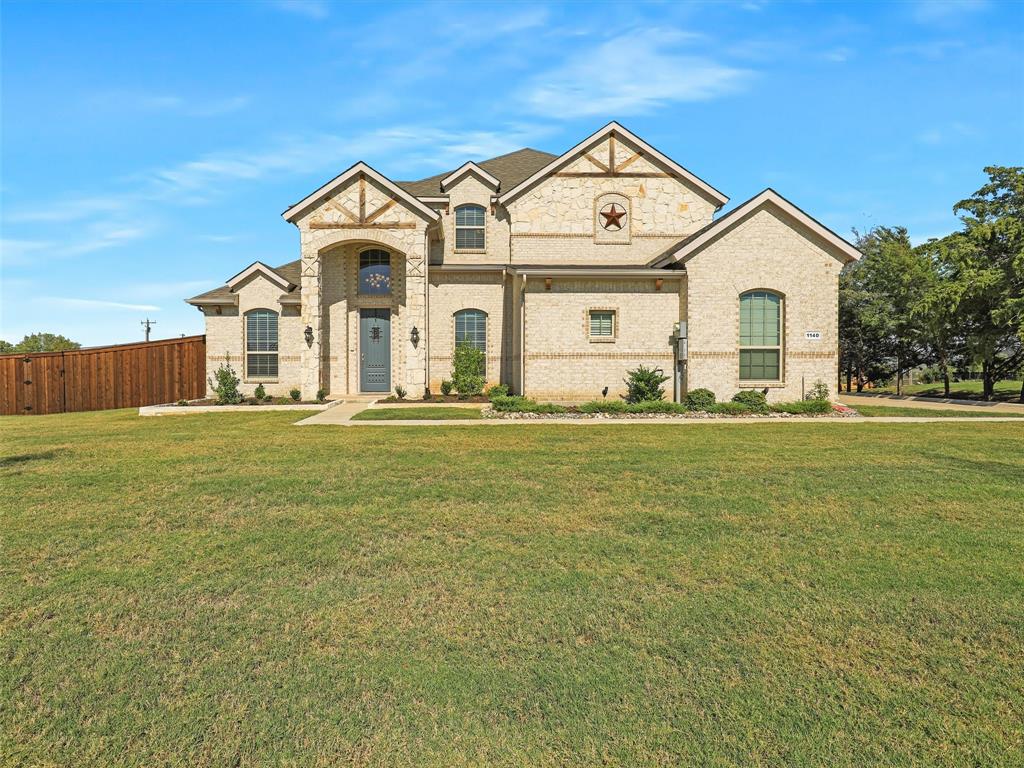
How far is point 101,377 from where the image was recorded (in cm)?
2277

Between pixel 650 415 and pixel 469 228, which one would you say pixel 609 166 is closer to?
pixel 469 228

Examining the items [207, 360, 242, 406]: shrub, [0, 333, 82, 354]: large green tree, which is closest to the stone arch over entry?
[207, 360, 242, 406]: shrub

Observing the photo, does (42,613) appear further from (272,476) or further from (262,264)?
(262,264)

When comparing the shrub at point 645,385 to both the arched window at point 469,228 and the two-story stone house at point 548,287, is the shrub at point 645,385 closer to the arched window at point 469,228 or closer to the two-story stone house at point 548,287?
the two-story stone house at point 548,287

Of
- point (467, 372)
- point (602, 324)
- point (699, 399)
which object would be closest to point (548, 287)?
point (602, 324)

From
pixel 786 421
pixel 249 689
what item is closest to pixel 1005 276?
pixel 786 421

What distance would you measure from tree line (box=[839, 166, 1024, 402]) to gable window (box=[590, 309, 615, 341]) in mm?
13694

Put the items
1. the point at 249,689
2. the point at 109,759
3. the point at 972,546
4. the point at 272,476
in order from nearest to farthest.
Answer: the point at 109,759
the point at 249,689
the point at 972,546
the point at 272,476

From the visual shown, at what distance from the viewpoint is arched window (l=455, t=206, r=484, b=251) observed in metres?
23.8

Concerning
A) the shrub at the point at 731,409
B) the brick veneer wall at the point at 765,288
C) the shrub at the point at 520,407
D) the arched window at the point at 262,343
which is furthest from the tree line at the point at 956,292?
the arched window at the point at 262,343

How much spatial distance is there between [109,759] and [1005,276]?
96.7 ft

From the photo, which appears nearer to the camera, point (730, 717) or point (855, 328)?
point (730, 717)

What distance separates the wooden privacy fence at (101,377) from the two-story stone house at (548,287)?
1.73 metres

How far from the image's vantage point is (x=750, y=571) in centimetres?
499
